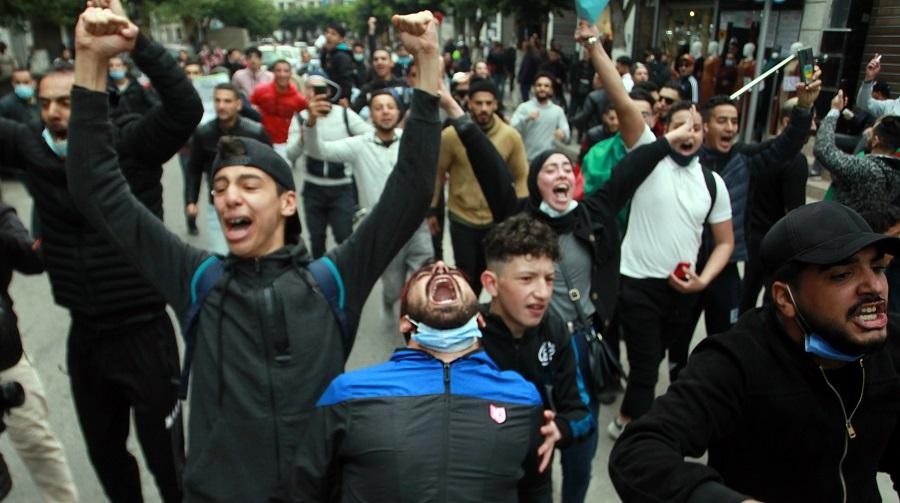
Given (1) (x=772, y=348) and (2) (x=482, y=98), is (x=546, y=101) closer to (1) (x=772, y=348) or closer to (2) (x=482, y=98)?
(2) (x=482, y=98)

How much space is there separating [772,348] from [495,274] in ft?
3.56

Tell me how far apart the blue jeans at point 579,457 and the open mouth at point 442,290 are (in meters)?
0.78

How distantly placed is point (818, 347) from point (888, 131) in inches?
89.4

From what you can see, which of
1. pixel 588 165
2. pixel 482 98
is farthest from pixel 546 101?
pixel 588 165

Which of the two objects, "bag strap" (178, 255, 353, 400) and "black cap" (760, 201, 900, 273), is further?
"bag strap" (178, 255, 353, 400)

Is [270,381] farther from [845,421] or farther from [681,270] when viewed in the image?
[681,270]

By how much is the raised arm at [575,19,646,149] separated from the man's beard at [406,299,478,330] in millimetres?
1660

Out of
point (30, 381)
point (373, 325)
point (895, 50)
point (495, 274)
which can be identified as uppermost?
point (895, 50)

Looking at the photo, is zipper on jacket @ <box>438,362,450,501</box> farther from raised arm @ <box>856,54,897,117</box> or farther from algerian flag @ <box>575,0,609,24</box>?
raised arm @ <box>856,54,897,117</box>

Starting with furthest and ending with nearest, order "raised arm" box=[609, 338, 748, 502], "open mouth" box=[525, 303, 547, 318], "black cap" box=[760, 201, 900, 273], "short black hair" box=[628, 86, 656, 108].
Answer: "short black hair" box=[628, 86, 656, 108] < "open mouth" box=[525, 303, 547, 318] < "black cap" box=[760, 201, 900, 273] < "raised arm" box=[609, 338, 748, 502]

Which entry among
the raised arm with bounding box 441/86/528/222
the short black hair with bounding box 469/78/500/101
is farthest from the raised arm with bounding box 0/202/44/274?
the short black hair with bounding box 469/78/500/101

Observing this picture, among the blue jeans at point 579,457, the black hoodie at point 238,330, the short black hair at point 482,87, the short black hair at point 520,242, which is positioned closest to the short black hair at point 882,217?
the blue jeans at point 579,457

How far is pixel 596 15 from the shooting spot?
3156 millimetres

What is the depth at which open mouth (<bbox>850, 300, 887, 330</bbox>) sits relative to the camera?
165 centimetres
